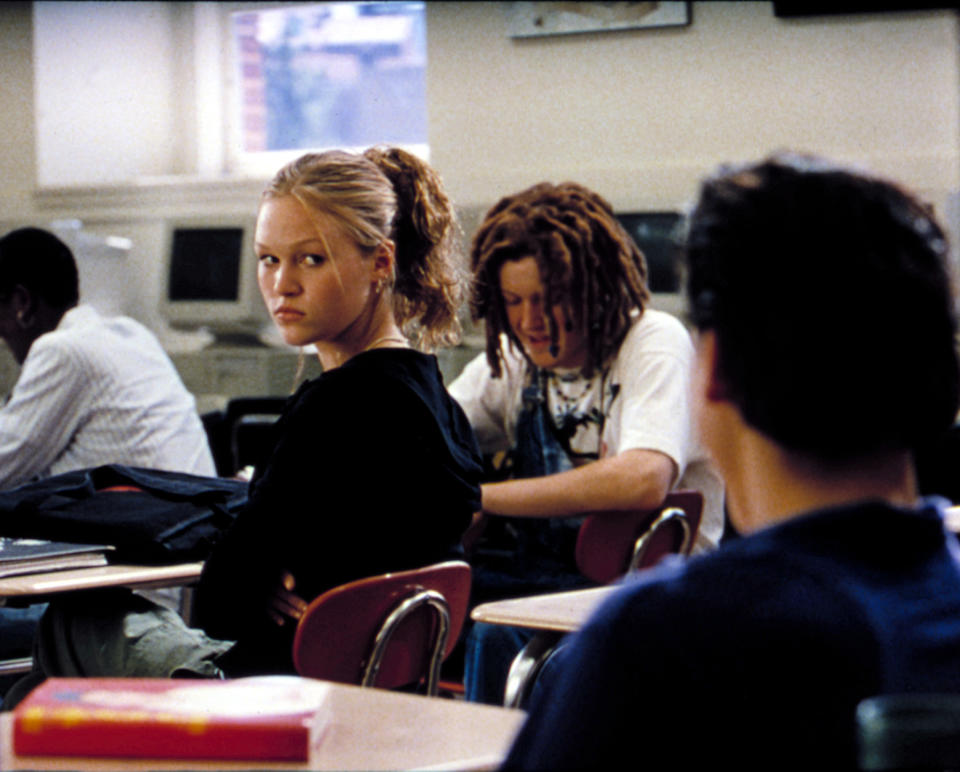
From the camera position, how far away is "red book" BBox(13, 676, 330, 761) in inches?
33.6

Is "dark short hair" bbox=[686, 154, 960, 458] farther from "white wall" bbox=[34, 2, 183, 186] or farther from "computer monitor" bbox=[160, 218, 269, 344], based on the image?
"white wall" bbox=[34, 2, 183, 186]

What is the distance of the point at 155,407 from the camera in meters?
2.68

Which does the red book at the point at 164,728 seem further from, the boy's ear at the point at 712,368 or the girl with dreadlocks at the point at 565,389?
the girl with dreadlocks at the point at 565,389

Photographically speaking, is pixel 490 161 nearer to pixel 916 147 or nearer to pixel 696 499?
pixel 916 147

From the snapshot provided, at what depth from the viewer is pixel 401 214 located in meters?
1.82

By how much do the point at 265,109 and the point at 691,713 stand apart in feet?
15.9

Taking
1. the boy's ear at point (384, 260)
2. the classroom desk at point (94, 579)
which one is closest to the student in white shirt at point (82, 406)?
the classroom desk at point (94, 579)

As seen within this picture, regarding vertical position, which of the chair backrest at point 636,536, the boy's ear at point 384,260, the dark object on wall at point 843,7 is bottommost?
the chair backrest at point 636,536

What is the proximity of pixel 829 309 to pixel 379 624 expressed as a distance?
95 centimetres

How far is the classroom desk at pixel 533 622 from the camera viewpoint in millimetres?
1485

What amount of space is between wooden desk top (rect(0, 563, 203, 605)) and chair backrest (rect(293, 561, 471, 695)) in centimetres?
36

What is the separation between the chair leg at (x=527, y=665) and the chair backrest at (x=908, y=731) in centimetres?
111

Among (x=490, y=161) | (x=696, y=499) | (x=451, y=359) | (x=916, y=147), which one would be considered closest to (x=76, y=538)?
(x=696, y=499)

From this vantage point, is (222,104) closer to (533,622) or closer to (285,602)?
(285,602)
